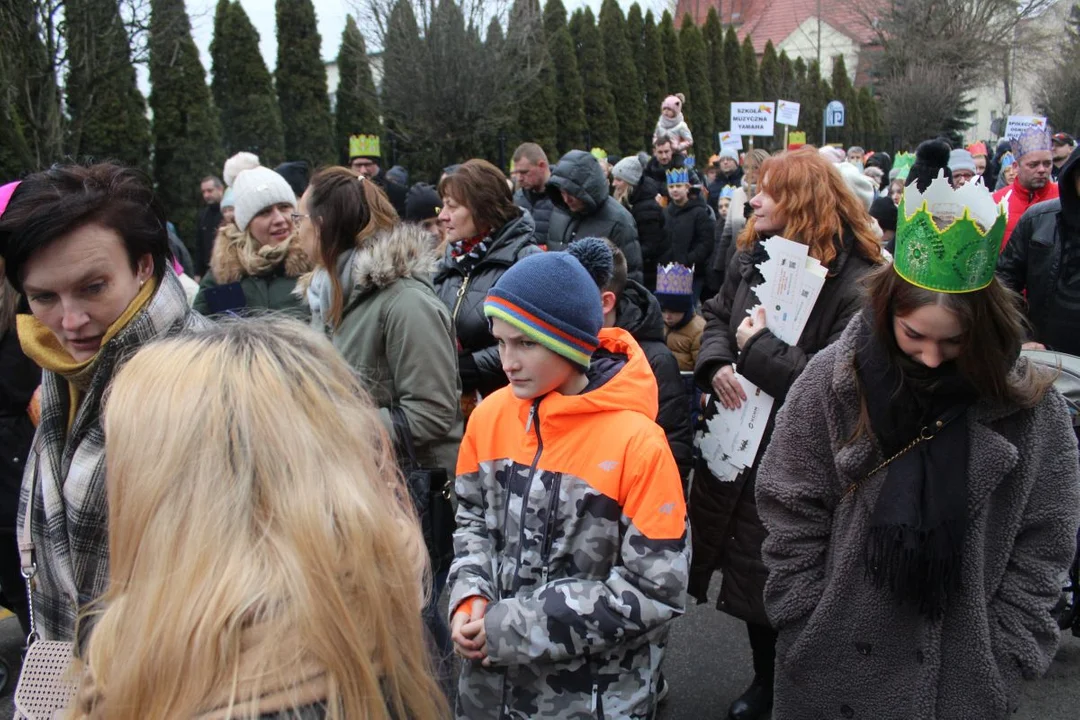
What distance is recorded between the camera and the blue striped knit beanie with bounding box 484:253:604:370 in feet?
7.41

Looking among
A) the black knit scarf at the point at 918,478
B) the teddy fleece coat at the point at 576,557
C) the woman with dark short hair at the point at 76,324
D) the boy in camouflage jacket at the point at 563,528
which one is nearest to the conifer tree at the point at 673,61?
the boy in camouflage jacket at the point at 563,528

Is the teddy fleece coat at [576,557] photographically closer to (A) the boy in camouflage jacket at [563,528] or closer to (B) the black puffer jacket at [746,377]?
(A) the boy in camouflage jacket at [563,528]

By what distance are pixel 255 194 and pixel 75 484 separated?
237 centimetres

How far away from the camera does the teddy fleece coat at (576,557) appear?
2.10 m

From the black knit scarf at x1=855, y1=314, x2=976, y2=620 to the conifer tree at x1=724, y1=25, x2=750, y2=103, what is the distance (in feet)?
92.1

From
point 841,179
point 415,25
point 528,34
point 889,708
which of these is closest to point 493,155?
point 528,34

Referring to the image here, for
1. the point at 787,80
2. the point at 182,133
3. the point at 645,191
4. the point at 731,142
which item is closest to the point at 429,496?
the point at 645,191

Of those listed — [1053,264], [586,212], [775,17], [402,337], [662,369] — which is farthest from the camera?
[775,17]

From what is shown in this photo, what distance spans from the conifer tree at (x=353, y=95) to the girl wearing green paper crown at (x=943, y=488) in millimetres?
16085

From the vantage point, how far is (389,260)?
3.05 m

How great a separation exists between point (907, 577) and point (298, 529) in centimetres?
140

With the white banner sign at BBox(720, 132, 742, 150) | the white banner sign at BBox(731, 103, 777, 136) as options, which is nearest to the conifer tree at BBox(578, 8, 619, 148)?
the white banner sign at BBox(731, 103, 777, 136)

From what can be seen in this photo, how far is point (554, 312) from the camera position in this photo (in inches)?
89.3

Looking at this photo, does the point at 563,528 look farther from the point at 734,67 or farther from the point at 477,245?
the point at 734,67
